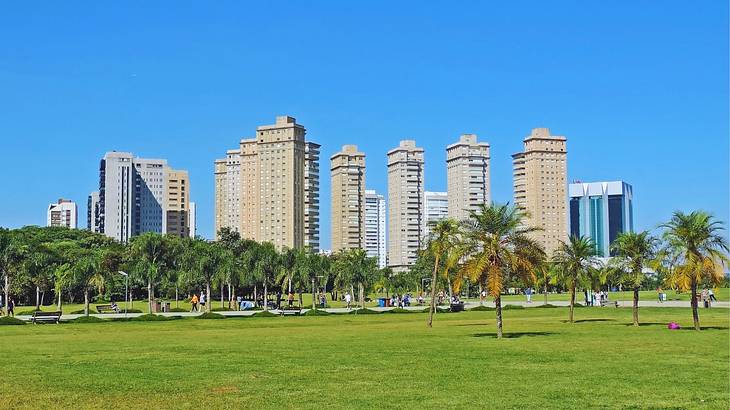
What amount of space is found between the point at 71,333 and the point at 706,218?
34268mm

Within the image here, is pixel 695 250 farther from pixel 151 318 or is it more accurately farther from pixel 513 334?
pixel 151 318

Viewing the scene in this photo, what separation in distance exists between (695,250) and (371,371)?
81.4 ft

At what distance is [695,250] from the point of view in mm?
41531

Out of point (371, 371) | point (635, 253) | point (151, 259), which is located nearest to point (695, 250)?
point (635, 253)

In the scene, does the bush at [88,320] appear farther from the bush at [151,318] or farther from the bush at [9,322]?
the bush at [9,322]

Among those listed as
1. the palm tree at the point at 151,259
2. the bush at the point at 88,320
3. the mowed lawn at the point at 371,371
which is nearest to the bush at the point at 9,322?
the bush at the point at 88,320

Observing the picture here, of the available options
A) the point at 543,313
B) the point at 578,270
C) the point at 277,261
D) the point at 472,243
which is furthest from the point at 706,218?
the point at 277,261

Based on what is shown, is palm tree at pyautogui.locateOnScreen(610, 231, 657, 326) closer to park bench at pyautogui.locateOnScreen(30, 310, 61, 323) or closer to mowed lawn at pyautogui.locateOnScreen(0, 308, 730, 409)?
mowed lawn at pyautogui.locateOnScreen(0, 308, 730, 409)

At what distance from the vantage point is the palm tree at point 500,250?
38.1m

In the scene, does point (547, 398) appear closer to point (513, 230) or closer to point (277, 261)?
point (513, 230)

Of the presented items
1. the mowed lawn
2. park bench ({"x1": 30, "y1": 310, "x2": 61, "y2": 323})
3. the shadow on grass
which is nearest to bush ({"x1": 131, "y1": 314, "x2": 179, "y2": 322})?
park bench ({"x1": 30, "y1": 310, "x2": 61, "y2": 323})

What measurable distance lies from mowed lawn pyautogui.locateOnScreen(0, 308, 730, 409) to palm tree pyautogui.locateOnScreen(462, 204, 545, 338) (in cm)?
304

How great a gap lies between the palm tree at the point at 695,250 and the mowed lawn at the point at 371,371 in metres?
2.90

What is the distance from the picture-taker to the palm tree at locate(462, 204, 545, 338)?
1499 inches
